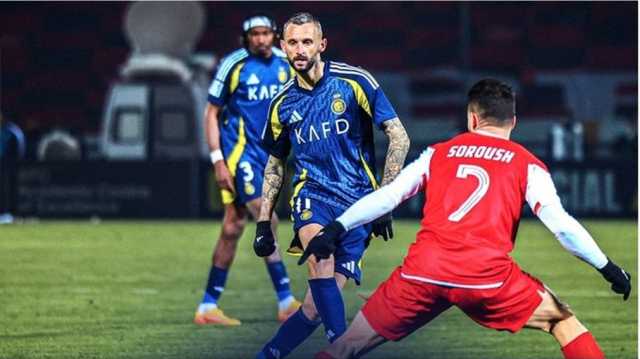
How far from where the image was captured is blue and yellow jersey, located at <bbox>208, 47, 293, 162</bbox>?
1233cm

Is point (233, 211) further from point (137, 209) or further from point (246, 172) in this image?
point (137, 209)

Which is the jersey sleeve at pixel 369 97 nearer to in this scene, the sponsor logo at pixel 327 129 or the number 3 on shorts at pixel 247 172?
the sponsor logo at pixel 327 129

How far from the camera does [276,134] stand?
9523 millimetres

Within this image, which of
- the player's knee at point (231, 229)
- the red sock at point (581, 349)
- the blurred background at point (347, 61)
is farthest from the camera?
the blurred background at point (347, 61)

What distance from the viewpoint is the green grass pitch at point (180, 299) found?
36.4ft

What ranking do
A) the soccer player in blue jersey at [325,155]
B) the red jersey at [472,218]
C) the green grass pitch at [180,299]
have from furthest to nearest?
the green grass pitch at [180,299] < the soccer player in blue jersey at [325,155] < the red jersey at [472,218]

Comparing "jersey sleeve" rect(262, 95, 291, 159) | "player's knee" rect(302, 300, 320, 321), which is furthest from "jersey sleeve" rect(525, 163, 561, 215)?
"jersey sleeve" rect(262, 95, 291, 159)

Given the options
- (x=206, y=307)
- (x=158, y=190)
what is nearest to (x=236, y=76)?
(x=206, y=307)

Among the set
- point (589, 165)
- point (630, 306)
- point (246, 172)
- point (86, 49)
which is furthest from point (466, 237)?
point (86, 49)

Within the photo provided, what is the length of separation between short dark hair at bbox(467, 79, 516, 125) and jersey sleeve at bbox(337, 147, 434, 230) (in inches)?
12.5

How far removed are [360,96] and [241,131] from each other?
3300 millimetres

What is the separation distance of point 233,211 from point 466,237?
17.8ft

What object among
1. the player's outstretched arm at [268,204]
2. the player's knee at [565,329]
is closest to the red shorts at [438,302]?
the player's knee at [565,329]

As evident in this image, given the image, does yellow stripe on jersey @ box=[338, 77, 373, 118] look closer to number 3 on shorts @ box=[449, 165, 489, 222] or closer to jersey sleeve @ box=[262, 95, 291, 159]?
jersey sleeve @ box=[262, 95, 291, 159]
